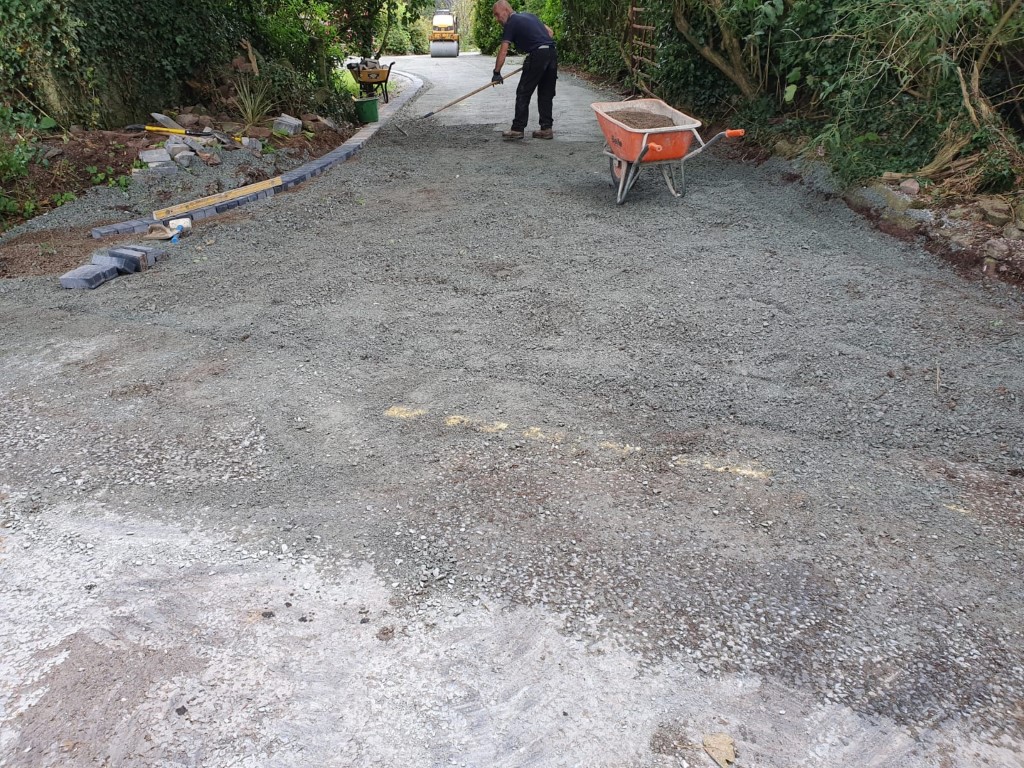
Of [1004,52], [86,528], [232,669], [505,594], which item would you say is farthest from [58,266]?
[1004,52]

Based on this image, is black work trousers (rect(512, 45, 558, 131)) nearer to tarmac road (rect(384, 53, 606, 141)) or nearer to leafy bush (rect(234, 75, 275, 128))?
tarmac road (rect(384, 53, 606, 141))

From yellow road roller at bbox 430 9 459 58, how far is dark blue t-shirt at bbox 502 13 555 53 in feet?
57.8

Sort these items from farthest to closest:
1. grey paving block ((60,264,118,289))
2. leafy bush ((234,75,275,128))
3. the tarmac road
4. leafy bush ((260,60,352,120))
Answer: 1. the tarmac road
2. leafy bush ((260,60,352,120))
3. leafy bush ((234,75,275,128))
4. grey paving block ((60,264,118,289))

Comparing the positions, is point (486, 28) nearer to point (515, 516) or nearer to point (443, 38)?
point (443, 38)

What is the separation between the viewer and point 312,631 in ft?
7.33

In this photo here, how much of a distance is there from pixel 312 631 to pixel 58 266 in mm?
4430

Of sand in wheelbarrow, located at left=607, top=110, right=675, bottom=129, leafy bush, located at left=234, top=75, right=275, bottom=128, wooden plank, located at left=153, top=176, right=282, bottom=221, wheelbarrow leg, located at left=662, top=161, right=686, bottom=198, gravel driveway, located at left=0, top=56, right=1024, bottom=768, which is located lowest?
gravel driveway, located at left=0, top=56, right=1024, bottom=768

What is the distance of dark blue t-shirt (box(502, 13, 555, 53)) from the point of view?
877 centimetres

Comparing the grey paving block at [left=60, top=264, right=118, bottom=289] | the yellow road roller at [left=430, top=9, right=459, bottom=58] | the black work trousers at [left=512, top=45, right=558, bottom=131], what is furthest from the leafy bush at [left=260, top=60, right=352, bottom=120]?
the yellow road roller at [left=430, top=9, right=459, bottom=58]

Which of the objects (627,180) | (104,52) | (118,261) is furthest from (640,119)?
(104,52)

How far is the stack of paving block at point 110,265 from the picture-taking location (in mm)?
4844

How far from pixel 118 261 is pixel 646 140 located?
171 inches

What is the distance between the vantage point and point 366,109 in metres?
10.5

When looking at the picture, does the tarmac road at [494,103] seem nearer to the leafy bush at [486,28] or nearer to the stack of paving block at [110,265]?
the stack of paving block at [110,265]
